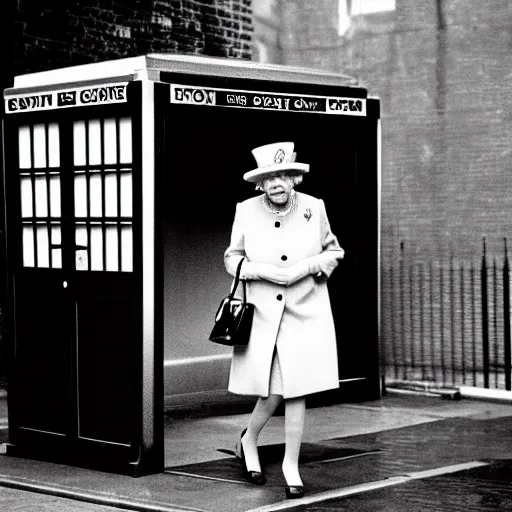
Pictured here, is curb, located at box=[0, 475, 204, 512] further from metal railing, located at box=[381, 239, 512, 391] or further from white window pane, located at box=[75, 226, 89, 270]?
metal railing, located at box=[381, 239, 512, 391]

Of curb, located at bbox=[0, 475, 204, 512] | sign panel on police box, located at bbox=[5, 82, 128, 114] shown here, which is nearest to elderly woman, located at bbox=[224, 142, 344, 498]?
curb, located at bbox=[0, 475, 204, 512]

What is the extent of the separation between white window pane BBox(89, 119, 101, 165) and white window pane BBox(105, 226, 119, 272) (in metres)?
0.47

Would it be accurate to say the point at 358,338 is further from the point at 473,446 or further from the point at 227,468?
the point at 227,468

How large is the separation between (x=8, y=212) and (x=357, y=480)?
3124 millimetres

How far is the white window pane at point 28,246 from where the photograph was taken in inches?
354

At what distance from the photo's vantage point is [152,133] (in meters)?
8.19

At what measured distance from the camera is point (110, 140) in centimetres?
841

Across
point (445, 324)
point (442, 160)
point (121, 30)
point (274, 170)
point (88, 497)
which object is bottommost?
point (88, 497)

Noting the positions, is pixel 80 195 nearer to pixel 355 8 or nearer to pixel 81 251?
pixel 81 251

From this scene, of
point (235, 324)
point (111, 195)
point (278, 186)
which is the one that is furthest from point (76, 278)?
point (278, 186)

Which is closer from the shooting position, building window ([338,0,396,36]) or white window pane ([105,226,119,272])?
white window pane ([105,226,119,272])

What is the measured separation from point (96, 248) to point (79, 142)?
0.72 meters

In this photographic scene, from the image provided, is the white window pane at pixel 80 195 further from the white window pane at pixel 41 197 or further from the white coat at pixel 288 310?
the white coat at pixel 288 310

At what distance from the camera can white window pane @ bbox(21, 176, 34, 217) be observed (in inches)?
353
